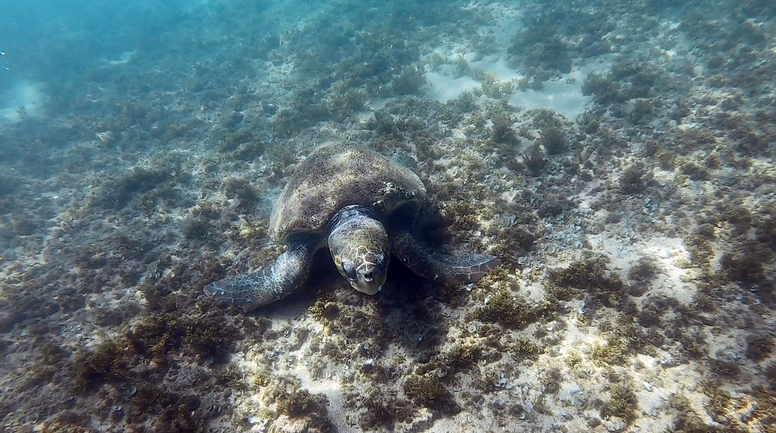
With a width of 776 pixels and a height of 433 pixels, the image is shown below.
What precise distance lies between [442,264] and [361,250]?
1.37 metres

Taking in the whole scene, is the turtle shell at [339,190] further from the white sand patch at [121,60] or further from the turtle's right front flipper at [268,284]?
the white sand patch at [121,60]

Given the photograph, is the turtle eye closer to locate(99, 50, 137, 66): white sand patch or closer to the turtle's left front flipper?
the turtle's left front flipper

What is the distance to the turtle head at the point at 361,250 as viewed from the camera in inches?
169

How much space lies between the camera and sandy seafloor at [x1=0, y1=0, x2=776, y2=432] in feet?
12.9

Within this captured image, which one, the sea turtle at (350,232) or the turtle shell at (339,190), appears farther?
the turtle shell at (339,190)

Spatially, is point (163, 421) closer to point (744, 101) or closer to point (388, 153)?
point (388, 153)

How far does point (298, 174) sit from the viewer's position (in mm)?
6355

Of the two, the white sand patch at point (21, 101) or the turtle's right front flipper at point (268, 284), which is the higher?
the white sand patch at point (21, 101)

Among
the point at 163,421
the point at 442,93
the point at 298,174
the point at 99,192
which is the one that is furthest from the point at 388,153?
the point at 99,192

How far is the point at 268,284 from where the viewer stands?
5242mm

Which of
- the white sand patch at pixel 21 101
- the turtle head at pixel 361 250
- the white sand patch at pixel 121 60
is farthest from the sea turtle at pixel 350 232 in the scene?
the white sand patch at pixel 121 60

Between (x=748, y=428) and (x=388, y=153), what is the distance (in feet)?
24.1

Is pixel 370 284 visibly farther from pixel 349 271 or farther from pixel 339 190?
pixel 339 190

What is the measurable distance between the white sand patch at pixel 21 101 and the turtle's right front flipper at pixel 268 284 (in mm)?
20265
